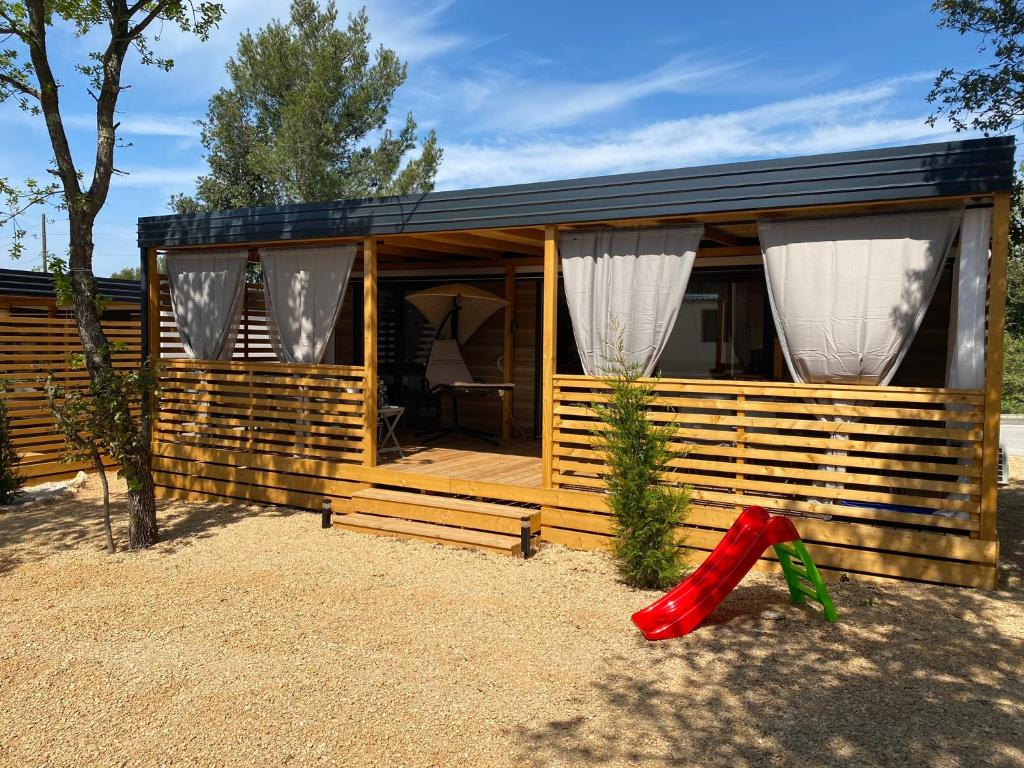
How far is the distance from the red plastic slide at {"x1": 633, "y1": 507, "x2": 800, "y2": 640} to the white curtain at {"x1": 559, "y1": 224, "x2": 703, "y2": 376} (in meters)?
1.68

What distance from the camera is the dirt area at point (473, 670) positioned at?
10.8ft

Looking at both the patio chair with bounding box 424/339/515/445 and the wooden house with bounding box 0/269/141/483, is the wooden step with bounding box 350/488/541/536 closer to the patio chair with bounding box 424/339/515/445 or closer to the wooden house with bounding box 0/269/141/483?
the patio chair with bounding box 424/339/515/445

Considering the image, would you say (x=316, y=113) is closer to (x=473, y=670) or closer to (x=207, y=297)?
(x=207, y=297)

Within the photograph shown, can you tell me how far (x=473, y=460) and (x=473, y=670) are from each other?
399 cm

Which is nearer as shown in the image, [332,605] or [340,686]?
[340,686]

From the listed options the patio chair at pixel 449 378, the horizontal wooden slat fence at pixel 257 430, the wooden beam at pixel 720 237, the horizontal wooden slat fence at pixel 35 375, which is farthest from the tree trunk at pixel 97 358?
the wooden beam at pixel 720 237

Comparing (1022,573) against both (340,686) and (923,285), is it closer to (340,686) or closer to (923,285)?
(923,285)

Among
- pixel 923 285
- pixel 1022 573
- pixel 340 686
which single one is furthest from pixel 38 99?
pixel 1022 573

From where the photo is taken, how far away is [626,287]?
614 cm

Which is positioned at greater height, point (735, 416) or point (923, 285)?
point (923, 285)

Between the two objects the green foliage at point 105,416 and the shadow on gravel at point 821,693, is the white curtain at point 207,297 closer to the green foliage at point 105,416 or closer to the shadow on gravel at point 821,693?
the green foliage at point 105,416

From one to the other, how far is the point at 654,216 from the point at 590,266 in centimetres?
70

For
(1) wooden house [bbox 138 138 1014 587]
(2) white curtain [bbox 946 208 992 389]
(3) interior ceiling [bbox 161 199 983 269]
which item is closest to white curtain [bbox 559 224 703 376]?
(1) wooden house [bbox 138 138 1014 587]

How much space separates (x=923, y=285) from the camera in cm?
511
